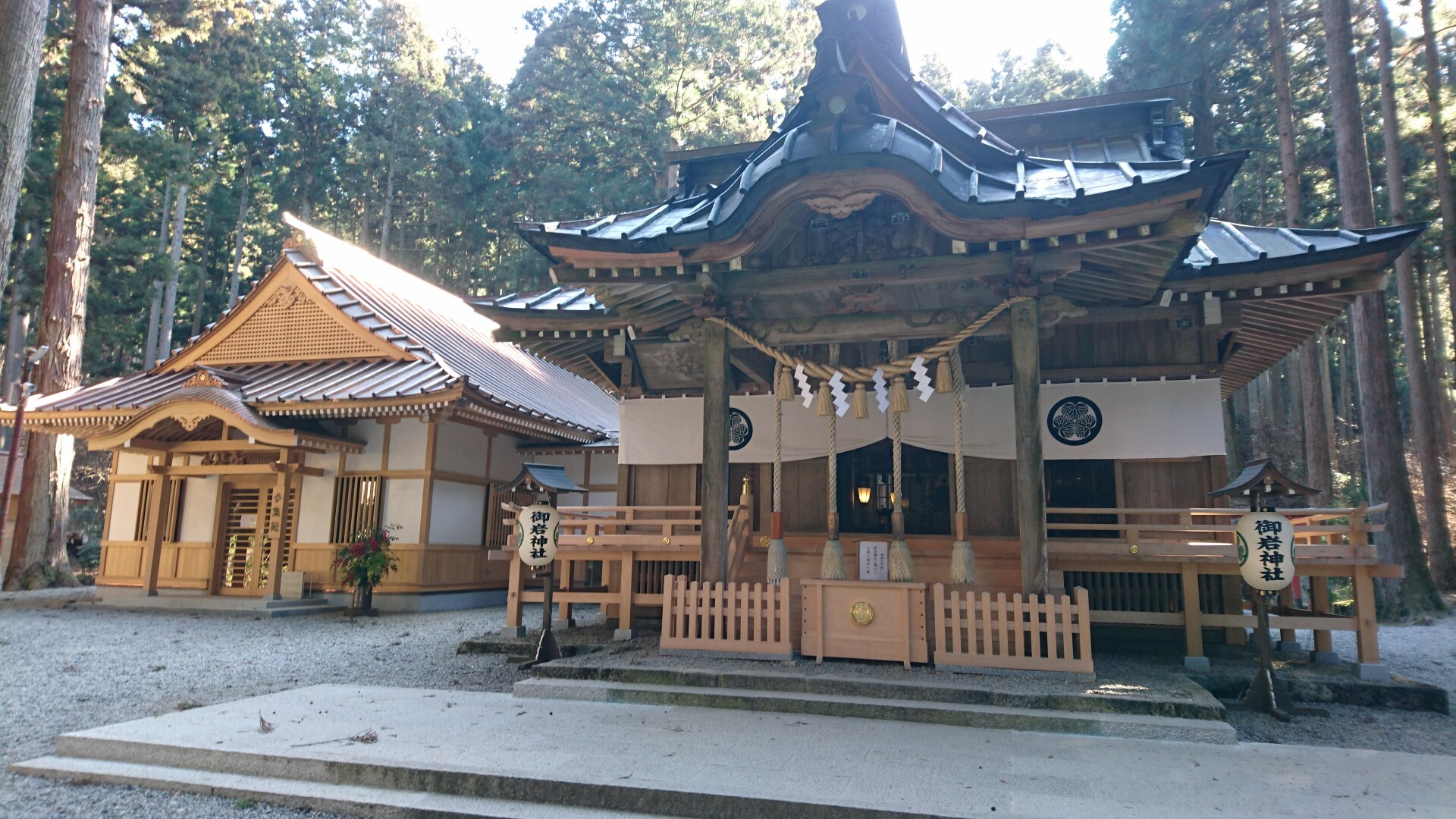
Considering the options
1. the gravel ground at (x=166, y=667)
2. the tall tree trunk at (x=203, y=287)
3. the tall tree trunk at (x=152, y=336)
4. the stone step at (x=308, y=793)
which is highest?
the tall tree trunk at (x=203, y=287)

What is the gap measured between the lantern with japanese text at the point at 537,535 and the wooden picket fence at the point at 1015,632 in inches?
145

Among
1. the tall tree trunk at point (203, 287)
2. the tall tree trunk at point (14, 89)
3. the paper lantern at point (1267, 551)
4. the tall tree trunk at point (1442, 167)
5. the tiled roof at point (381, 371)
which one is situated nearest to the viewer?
the tall tree trunk at point (14, 89)

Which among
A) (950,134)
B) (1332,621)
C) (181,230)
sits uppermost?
(181,230)

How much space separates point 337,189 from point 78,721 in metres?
26.9

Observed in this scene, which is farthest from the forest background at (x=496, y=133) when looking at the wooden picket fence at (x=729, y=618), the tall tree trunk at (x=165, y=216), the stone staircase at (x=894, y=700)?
the stone staircase at (x=894, y=700)

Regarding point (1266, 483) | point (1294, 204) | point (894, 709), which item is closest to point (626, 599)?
point (894, 709)

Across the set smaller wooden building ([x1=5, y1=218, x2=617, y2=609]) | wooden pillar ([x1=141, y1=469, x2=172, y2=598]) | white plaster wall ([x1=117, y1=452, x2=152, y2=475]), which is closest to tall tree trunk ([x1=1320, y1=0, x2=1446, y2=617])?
smaller wooden building ([x1=5, y1=218, x2=617, y2=609])

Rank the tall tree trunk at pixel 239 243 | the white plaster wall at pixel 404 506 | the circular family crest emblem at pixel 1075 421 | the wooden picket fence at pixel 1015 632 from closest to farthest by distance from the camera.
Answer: the wooden picket fence at pixel 1015 632
the circular family crest emblem at pixel 1075 421
the white plaster wall at pixel 404 506
the tall tree trunk at pixel 239 243

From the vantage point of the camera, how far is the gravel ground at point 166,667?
438cm

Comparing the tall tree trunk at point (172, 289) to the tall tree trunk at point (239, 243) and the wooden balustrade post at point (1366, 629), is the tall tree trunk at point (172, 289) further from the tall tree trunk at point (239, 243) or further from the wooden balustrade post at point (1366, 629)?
the wooden balustrade post at point (1366, 629)

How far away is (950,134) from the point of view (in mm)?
8453

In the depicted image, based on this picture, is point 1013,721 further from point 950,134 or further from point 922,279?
point 950,134

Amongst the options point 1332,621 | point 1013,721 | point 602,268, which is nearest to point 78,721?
A: point 602,268

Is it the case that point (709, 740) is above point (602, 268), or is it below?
below
